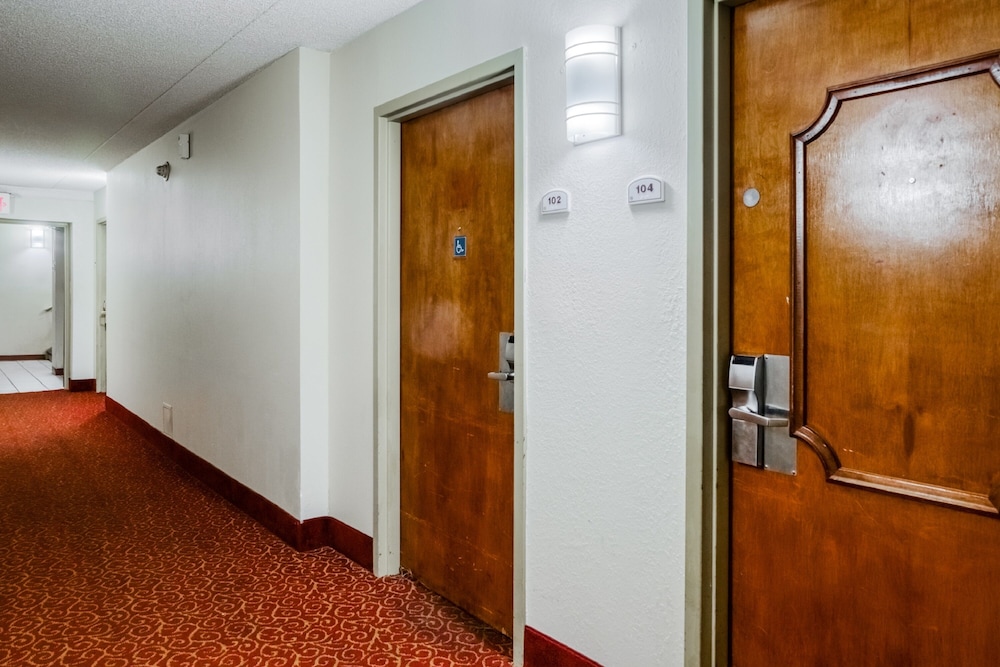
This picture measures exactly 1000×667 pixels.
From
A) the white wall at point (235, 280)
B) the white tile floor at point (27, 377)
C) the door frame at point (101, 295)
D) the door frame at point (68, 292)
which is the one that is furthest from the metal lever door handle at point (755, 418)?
the white tile floor at point (27, 377)

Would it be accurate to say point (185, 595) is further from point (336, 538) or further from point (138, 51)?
point (138, 51)

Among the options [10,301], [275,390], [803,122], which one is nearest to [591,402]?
[803,122]

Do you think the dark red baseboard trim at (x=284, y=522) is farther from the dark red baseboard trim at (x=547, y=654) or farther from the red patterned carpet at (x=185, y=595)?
the dark red baseboard trim at (x=547, y=654)

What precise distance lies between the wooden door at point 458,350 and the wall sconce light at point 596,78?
479 millimetres

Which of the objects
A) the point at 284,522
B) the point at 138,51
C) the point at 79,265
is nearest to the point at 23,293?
the point at 79,265

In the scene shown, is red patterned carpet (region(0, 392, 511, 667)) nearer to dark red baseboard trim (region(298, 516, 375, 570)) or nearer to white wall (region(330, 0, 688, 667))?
dark red baseboard trim (region(298, 516, 375, 570))

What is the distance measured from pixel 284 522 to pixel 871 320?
2770mm

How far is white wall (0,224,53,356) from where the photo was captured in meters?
11.8

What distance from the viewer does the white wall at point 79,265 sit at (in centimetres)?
782

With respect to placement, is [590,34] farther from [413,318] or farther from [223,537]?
[223,537]

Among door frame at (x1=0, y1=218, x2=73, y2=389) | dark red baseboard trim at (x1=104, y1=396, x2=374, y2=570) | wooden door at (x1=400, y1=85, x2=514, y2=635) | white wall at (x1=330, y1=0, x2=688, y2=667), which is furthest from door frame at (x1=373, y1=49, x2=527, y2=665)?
door frame at (x1=0, y1=218, x2=73, y2=389)

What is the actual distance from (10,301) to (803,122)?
1375cm

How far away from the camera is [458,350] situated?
2.55 meters

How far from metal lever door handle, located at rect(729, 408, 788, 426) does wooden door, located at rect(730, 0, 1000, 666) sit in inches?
1.6
